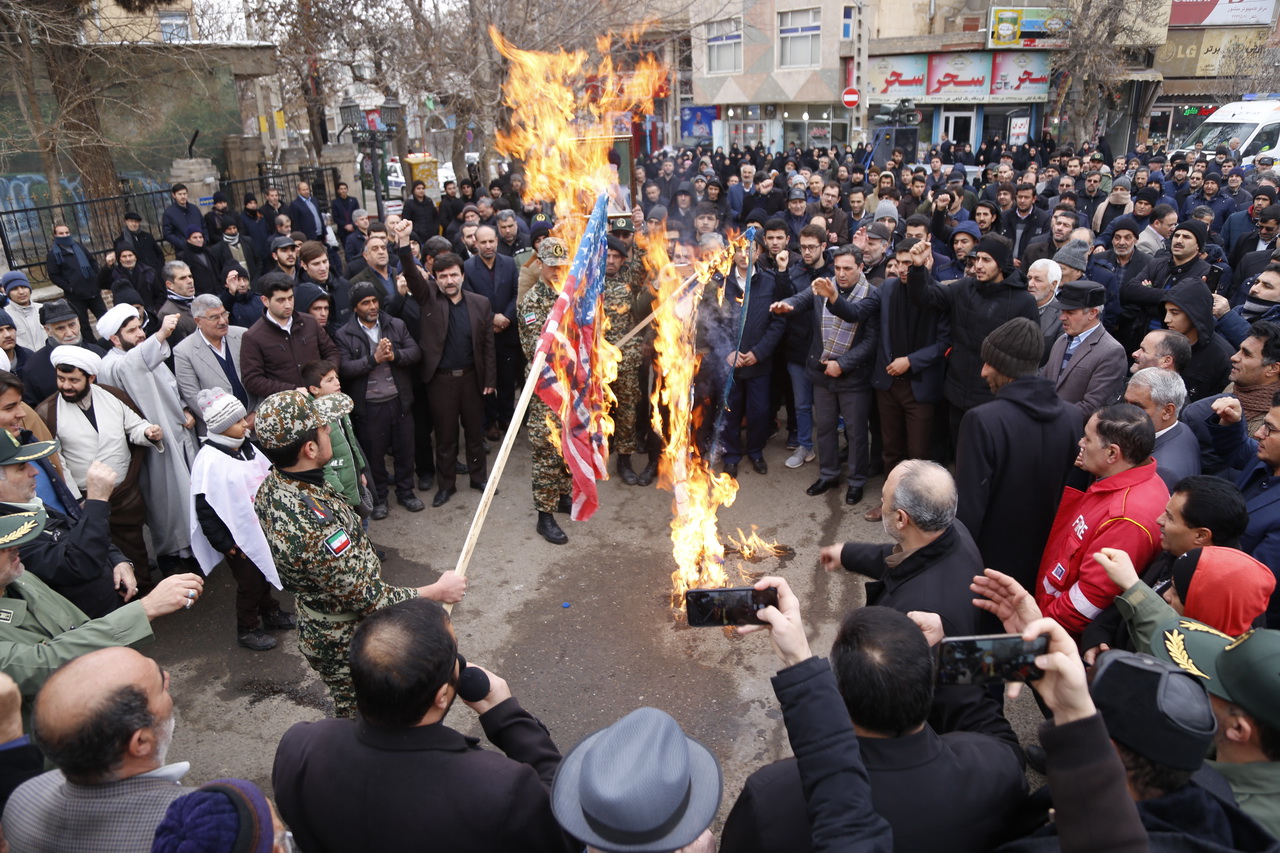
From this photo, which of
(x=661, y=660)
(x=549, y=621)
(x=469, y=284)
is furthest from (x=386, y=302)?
(x=661, y=660)

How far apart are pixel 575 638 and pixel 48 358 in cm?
468

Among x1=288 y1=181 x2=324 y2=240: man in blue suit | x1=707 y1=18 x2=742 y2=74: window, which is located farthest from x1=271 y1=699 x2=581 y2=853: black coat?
x1=707 y1=18 x2=742 y2=74: window

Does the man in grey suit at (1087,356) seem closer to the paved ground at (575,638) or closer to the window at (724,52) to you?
the paved ground at (575,638)

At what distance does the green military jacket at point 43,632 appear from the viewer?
300 centimetres

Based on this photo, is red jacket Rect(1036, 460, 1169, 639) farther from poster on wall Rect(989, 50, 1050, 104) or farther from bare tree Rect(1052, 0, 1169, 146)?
poster on wall Rect(989, 50, 1050, 104)

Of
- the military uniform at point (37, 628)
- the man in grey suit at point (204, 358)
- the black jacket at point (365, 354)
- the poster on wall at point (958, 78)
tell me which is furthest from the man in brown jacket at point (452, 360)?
the poster on wall at point (958, 78)

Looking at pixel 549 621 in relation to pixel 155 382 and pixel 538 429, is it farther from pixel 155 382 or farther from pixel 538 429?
pixel 155 382

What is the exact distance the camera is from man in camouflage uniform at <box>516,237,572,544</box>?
6840 millimetres

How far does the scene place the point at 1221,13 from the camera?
34.2 meters

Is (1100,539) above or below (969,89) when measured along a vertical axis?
below

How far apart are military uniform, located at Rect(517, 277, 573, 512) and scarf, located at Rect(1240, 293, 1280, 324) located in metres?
5.46

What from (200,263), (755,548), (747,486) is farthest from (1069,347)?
(200,263)

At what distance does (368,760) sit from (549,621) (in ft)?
11.4

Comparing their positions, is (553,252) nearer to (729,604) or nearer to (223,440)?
(223,440)
